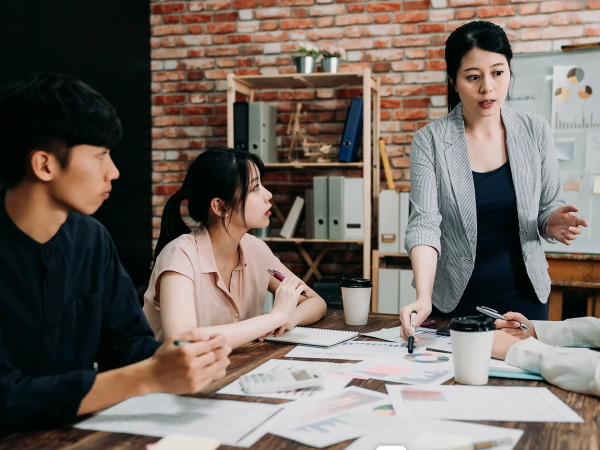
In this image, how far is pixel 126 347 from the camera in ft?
3.79

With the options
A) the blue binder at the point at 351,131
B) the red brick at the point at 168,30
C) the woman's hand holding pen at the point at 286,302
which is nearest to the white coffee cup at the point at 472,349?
the woman's hand holding pen at the point at 286,302

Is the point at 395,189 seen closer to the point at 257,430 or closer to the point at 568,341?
the point at 568,341

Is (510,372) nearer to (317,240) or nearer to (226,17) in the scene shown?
(317,240)

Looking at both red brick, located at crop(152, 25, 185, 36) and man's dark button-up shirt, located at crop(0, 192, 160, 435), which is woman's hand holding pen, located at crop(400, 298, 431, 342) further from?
red brick, located at crop(152, 25, 185, 36)

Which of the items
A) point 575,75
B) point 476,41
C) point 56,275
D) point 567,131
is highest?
point 575,75

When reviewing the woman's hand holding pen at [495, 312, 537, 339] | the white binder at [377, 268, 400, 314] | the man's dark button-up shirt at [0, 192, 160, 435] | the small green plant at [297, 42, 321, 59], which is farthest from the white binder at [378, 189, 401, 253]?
the man's dark button-up shirt at [0, 192, 160, 435]

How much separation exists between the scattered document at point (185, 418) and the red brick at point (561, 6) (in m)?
3.16

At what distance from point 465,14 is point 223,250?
2.47 metres

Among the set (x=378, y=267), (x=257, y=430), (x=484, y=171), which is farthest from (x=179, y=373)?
(x=378, y=267)

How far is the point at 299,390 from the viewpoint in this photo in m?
1.02

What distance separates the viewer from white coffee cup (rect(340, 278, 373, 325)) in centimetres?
162

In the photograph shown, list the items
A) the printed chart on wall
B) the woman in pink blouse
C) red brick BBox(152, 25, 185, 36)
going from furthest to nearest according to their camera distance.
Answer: red brick BBox(152, 25, 185, 36)
the printed chart on wall
the woman in pink blouse

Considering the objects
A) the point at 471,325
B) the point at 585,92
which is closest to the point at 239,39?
the point at 585,92

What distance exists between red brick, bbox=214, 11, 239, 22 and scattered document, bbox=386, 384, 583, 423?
321 cm
